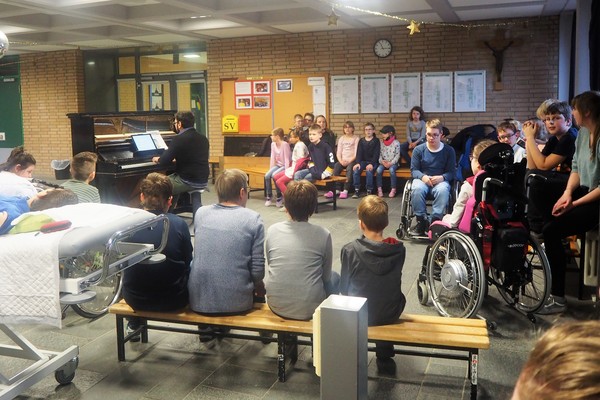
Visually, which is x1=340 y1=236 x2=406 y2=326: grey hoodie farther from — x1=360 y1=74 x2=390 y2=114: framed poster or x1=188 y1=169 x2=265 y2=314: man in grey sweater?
x1=360 y1=74 x2=390 y2=114: framed poster

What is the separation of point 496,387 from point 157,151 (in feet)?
17.3

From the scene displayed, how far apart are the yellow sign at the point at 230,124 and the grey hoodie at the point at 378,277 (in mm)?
8225

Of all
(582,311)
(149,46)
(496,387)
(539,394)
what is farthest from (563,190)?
(149,46)

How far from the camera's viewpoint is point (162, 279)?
10.0 feet

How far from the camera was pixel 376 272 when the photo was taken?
2.91m

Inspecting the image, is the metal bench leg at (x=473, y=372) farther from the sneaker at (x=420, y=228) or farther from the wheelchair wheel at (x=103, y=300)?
the sneaker at (x=420, y=228)

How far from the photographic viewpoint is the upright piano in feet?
21.1

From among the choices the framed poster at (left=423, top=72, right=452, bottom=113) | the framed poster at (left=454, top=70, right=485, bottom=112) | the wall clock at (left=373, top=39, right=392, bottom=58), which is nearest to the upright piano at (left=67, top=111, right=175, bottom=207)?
the wall clock at (left=373, top=39, right=392, bottom=58)

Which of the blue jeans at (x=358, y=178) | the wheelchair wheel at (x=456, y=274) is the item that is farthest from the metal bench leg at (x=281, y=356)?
the blue jeans at (x=358, y=178)

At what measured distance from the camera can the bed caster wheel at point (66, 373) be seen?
292cm

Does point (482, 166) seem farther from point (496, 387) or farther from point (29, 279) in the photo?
point (29, 279)

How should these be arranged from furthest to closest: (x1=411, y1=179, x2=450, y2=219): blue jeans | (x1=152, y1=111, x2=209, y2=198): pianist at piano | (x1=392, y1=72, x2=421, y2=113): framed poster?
(x1=392, y1=72, x2=421, y2=113): framed poster, (x1=152, y1=111, x2=209, y2=198): pianist at piano, (x1=411, y1=179, x2=450, y2=219): blue jeans

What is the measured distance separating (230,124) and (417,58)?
11.6ft

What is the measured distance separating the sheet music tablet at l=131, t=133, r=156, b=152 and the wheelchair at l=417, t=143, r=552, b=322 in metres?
4.27
